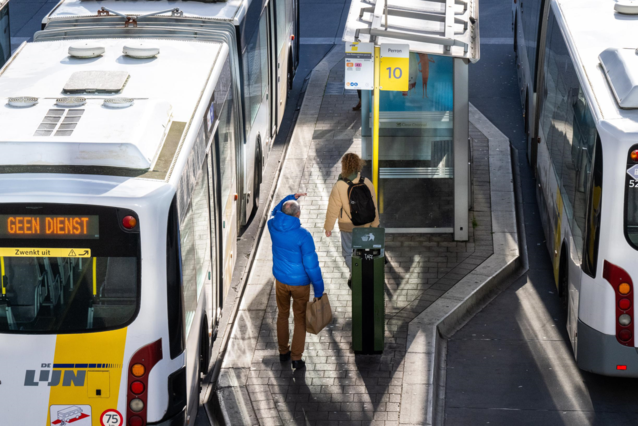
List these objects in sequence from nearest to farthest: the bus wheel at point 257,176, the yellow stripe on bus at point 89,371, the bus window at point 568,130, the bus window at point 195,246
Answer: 1. the yellow stripe on bus at point 89,371
2. the bus window at point 195,246
3. the bus window at point 568,130
4. the bus wheel at point 257,176

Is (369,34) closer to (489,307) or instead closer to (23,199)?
(489,307)

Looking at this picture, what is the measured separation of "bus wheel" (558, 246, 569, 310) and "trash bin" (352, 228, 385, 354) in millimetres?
2056

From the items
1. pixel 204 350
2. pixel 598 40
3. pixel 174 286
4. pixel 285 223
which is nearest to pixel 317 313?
pixel 285 223

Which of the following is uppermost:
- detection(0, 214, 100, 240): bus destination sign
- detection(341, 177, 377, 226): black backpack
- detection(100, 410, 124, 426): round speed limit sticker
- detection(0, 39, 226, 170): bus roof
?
detection(0, 39, 226, 170): bus roof

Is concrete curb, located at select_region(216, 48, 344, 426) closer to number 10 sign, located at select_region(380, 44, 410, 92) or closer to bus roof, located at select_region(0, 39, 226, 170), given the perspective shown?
bus roof, located at select_region(0, 39, 226, 170)

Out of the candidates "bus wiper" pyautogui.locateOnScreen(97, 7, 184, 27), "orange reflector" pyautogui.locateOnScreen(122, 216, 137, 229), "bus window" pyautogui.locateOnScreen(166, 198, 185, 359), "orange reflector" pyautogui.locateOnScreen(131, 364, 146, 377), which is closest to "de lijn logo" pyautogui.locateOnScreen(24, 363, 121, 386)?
"orange reflector" pyautogui.locateOnScreen(131, 364, 146, 377)

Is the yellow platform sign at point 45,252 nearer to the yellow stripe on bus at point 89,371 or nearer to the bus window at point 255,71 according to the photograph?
the yellow stripe on bus at point 89,371

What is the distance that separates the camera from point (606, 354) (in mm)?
8102

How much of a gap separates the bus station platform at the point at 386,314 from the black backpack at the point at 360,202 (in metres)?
1.05

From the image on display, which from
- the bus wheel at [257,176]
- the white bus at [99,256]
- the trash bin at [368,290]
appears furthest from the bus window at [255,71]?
the white bus at [99,256]

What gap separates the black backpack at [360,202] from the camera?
1002 centimetres

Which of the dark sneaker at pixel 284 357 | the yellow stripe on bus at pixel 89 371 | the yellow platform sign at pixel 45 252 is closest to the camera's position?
the yellow platform sign at pixel 45 252

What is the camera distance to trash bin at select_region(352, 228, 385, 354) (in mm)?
9047

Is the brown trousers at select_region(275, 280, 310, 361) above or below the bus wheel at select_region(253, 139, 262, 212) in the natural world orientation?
above
